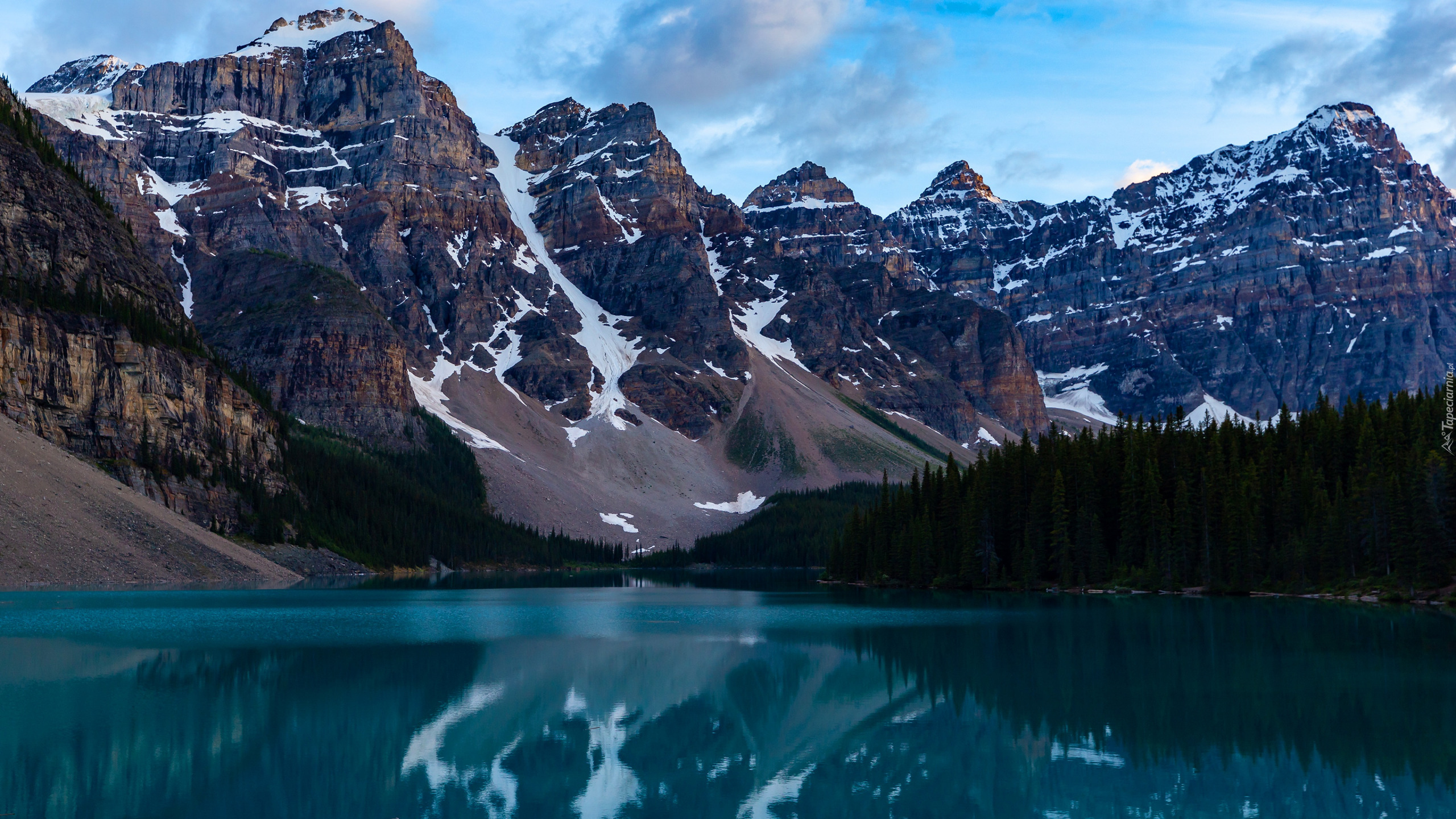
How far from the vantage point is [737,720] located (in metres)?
30.6

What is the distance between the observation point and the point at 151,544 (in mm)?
93812

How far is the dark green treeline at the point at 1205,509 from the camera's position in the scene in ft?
228

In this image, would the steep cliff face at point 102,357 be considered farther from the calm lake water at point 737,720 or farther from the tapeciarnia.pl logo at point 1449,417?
the tapeciarnia.pl logo at point 1449,417

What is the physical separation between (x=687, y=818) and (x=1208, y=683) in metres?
20.3

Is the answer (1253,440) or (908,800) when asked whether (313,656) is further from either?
(1253,440)

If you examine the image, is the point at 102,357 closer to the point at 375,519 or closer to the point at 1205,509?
the point at 375,519

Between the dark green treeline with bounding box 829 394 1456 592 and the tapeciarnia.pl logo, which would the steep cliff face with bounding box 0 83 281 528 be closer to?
the dark green treeline with bounding box 829 394 1456 592

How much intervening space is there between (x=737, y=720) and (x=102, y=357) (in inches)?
4475

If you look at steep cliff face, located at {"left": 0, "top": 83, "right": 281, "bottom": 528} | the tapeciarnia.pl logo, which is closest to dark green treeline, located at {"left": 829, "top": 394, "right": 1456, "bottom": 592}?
the tapeciarnia.pl logo

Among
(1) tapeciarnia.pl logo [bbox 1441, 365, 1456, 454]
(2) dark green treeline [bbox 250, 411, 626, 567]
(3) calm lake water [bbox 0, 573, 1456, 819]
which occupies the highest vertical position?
(1) tapeciarnia.pl logo [bbox 1441, 365, 1456, 454]

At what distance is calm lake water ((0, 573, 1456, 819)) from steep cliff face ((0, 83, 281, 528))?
6712 centimetres

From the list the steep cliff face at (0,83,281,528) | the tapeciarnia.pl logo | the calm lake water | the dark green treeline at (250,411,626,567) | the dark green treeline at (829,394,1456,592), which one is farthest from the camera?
the dark green treeline at (250,411,626,567)

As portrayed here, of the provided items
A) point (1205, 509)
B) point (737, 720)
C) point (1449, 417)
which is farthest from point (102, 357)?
point (1449, 417)

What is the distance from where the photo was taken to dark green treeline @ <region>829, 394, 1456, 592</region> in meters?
69.6
